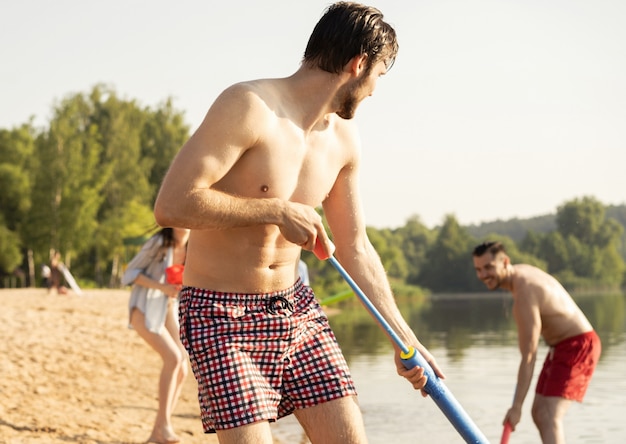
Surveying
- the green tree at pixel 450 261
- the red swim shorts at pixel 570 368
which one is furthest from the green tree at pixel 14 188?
the green tree at pixel 450 261

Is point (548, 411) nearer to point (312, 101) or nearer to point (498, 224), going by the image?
point (312, 101)

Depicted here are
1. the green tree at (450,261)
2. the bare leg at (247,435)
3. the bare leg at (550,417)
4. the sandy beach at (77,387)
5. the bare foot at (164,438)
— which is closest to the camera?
the bare leg at (247,435)

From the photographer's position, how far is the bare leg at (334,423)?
3.33 meters

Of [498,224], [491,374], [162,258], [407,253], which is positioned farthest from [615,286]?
[162,258]

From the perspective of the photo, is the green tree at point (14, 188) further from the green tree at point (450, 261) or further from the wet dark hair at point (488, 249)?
the green tree at point (450, 261)

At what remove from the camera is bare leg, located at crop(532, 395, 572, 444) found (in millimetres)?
6410

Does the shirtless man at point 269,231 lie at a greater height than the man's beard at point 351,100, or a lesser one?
lesser

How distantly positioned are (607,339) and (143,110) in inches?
1877

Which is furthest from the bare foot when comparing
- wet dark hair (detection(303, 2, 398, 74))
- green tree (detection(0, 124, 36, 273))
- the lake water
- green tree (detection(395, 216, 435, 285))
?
green tree (detection(395, 216, 435, 285))

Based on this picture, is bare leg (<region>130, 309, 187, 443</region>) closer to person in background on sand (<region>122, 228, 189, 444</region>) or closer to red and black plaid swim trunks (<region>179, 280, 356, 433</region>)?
person in background on sand (<region>122, 228, 189, 444</region>)

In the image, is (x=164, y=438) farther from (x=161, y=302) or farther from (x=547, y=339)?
(x=547, y=339)

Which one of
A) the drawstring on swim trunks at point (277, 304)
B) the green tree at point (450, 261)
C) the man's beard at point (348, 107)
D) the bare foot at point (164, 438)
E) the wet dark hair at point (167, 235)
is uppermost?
the man's beard at point (348, 107)

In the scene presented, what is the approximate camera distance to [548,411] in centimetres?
654

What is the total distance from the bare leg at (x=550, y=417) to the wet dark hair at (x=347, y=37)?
148 inches
